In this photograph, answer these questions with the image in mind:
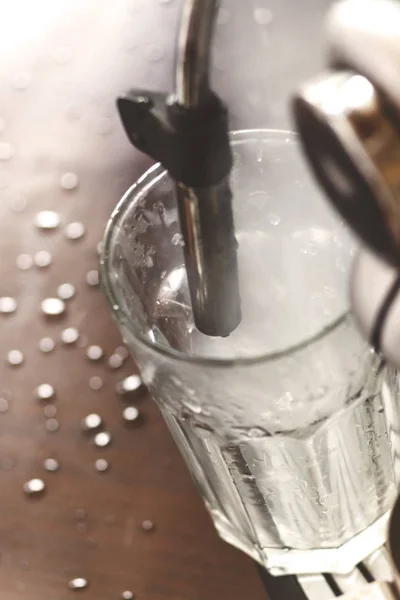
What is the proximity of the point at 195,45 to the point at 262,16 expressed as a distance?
1.06 ft

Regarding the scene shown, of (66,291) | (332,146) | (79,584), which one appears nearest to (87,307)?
(66,291)

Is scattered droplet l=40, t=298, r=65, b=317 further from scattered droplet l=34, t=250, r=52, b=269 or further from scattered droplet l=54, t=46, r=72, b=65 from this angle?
scattered droplet l=54, t=46, r=72, b=65

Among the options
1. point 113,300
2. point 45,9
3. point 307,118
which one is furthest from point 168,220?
point 45,9

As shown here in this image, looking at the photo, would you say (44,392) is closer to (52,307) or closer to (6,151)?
(52,307)

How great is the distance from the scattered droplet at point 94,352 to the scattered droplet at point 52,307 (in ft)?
0.09

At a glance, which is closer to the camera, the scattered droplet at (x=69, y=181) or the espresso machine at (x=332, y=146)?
the espresso machine at (x=332, y=146)

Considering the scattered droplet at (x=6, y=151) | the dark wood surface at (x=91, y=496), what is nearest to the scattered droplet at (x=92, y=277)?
the dark wood surface at (x=91, y=496)

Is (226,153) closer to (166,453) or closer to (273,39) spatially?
(166,453)

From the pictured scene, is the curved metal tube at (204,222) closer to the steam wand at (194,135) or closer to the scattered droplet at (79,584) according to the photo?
the steam wand at (194,135)

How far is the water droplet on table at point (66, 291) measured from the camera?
14.3 inches

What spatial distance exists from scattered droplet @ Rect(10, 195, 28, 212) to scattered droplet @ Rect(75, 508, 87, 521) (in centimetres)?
16

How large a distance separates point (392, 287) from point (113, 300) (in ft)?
0.39

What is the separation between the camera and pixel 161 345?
23 cm

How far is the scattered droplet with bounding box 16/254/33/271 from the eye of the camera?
0.38 metres
